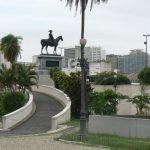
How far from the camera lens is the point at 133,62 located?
568ft

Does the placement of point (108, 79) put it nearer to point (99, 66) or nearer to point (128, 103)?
point (128, 103)

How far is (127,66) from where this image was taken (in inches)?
6998

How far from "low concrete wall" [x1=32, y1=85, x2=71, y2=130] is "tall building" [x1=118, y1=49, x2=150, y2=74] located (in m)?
108

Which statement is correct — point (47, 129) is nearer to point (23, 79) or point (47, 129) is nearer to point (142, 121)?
point (142, 121)

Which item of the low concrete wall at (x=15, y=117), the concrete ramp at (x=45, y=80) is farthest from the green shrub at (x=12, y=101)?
the concrete ramp at (x=45, y=80)

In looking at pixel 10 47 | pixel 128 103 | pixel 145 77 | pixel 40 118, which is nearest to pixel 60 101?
pixel 40 118

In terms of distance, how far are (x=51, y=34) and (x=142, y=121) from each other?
140ft

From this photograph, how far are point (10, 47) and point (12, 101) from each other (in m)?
28.3

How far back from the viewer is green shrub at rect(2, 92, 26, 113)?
142ft

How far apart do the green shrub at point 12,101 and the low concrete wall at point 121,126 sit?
15199mm

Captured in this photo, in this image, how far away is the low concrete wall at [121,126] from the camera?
83.3ft

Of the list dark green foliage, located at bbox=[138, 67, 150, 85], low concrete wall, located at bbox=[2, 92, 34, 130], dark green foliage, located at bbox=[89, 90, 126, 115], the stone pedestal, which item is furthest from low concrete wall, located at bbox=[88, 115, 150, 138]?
dark green foliage, located at bbox=[138, 67, 150, 85]

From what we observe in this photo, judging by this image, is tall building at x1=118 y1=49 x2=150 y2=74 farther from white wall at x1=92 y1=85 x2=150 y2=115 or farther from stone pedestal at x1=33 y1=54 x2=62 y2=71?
white wall at x1=92 y1=85 x2=150 y2=115

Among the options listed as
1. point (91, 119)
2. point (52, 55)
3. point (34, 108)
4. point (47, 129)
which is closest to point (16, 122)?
point (47, 129)
